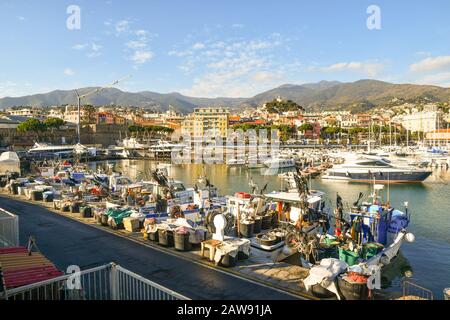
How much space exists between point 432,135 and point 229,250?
5267 inches

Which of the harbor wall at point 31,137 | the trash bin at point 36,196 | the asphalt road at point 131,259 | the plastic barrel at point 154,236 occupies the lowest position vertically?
the asphalt road at point 131,259

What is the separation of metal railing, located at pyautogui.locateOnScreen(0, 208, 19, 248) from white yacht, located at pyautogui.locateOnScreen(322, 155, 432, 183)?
1599 inches

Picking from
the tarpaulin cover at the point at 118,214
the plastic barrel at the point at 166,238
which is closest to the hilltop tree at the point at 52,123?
the tarpaulin cover at the point at 118,214

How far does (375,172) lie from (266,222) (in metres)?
33.2

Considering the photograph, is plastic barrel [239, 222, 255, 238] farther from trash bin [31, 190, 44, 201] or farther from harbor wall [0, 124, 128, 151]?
harbor wall [0, 124, 128, 151]

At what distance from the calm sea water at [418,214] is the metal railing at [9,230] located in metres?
11.5

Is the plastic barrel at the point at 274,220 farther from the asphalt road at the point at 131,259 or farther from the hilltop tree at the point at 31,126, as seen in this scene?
the hilltop tree at the point at 31,126

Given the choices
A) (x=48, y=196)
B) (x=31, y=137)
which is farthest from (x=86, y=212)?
(x=31, y=137)

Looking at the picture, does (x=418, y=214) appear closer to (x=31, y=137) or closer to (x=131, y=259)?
(x=131, y=259)

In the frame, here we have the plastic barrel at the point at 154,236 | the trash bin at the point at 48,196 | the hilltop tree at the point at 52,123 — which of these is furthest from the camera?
the hilltop tree at the point at 52,123

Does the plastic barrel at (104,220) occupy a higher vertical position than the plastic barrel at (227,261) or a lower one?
higher

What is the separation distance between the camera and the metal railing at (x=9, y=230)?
38.4 feet
